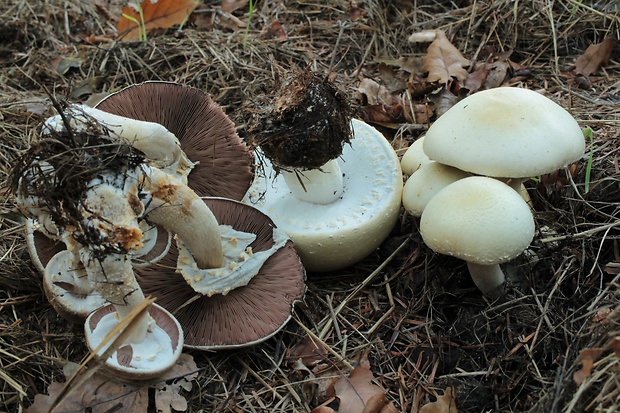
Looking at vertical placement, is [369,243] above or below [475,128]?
below

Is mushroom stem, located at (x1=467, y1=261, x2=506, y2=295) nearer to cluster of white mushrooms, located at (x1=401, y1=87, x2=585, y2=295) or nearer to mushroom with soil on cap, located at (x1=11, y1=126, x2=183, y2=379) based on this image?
cluster of white mushrooms, located at (x1=401, y1=87, x2=585, y2=295)

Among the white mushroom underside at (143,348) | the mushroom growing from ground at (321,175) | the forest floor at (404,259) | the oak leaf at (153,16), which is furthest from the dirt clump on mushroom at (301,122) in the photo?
the oak leaf at (153,16)

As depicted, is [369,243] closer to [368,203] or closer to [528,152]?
[368,203]

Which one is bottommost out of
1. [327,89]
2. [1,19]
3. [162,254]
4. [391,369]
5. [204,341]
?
[391,369]

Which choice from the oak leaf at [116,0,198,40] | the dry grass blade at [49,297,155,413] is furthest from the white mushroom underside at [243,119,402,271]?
the oak leaf at [116,0,198,40]

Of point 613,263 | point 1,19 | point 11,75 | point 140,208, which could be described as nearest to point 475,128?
point 613,263

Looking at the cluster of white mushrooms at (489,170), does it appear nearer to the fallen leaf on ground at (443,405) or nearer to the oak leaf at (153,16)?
the fallen leaf on ground at (443,405)

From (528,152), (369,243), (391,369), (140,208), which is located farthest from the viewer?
(369,243)

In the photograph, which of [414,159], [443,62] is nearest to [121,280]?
[414,159]
